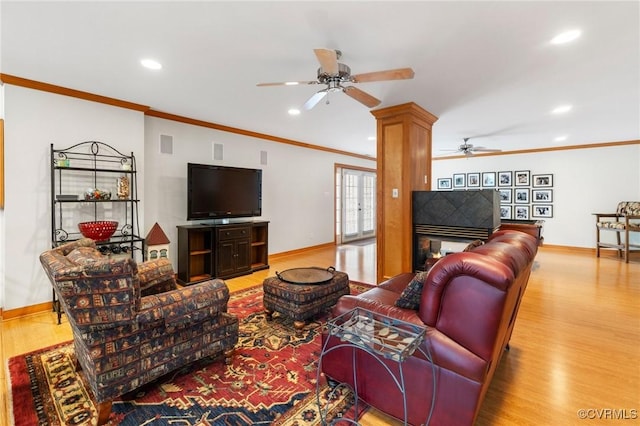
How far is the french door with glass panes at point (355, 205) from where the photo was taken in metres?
8.12

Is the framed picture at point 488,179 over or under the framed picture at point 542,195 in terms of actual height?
over

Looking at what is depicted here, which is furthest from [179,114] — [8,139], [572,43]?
[572,43]

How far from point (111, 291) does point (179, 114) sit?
3.47 metres

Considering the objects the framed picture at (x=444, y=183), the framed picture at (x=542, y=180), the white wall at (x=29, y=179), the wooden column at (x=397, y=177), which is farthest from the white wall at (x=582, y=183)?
the white wall at (x=29, y=179)

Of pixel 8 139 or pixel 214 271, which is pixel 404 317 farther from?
pixel 8 139

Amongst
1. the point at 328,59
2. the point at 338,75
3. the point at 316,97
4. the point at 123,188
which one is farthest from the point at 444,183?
the point at 123,188

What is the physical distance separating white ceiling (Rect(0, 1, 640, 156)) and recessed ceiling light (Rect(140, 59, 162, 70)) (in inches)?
3.3

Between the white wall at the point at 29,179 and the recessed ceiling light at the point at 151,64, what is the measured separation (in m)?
1.36

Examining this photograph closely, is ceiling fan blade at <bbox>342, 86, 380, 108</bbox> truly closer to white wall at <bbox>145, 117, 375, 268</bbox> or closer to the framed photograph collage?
white wall at <bbox>145, 117, 375, 268</bbox>

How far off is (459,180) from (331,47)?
748cm

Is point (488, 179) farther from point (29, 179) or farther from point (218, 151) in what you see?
point (29, 179)

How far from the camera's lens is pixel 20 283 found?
3.16 m

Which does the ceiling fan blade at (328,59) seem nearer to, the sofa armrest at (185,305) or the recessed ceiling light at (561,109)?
the sofa armrest at (185,305)

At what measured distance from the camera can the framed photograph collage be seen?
7.41 m
